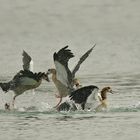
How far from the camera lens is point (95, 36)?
1039 inches

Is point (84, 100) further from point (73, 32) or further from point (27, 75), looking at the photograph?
point (73, 32)

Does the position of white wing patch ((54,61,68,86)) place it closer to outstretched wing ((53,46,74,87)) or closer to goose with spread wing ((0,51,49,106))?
outstretched wing ((53,46,74,87))

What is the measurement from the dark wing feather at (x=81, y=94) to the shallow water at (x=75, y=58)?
30 cm

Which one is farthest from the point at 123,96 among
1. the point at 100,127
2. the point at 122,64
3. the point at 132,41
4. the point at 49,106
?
the point at 132,41

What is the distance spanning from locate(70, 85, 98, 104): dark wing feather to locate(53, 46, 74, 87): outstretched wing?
0.46m

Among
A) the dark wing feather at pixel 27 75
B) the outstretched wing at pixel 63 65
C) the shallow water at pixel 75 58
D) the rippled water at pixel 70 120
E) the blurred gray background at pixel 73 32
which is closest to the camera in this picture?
the rippled water at pixel 70 120

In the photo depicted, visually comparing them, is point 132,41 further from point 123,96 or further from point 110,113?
Result: point 110,113

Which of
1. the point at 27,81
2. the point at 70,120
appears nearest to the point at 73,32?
the point at 27,81

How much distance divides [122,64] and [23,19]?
5394 millimetres

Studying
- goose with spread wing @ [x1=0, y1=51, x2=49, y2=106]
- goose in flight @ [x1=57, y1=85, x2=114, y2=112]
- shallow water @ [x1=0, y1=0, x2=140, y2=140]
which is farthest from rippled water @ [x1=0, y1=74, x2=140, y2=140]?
goose with spread wing @ [x1=0, y1=51, x2=49, y2=106]

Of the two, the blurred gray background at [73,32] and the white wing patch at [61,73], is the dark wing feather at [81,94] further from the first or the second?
the blurred gray background at [73,32]

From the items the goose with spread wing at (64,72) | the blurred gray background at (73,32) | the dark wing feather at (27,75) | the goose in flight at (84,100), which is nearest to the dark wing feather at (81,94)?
the goose in flight at (84,100)

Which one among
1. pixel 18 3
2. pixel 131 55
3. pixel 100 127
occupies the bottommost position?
pixel 100 127

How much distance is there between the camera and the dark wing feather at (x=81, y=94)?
16.4 metres
